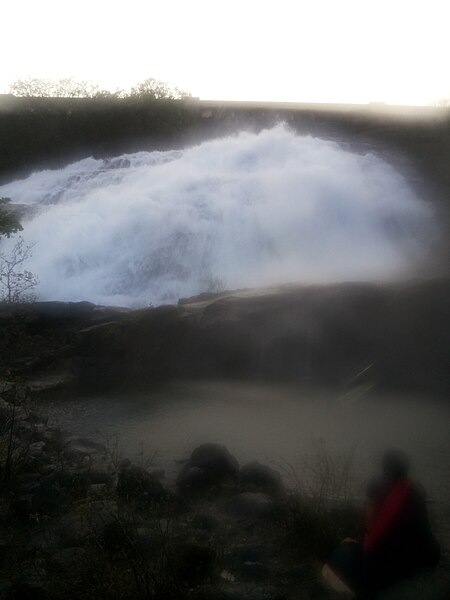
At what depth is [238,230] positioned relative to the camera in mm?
20844

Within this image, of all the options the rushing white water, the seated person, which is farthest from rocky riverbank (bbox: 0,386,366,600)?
the rushing white water

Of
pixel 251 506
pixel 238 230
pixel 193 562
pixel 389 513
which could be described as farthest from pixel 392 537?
pixel 238 230

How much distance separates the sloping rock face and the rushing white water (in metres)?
3.30

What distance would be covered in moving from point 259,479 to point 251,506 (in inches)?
30.1

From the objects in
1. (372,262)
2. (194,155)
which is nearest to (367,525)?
(372,262)

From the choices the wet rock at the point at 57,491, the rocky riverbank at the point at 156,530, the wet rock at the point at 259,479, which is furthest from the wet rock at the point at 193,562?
the wet rock at the point at 259,479

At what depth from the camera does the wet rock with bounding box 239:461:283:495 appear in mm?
7464

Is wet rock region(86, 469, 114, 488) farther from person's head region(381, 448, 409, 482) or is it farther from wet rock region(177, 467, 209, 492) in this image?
person's head region(381, 448, 409, 482)

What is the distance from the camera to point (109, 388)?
1420 centimetres

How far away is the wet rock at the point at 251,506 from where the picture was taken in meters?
6.70

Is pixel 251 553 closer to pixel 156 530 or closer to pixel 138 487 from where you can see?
pixel 156 530

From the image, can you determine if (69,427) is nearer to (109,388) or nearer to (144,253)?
(109,388)

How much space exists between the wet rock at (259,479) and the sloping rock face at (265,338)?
6.05 metres

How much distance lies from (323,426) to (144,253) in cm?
1117
